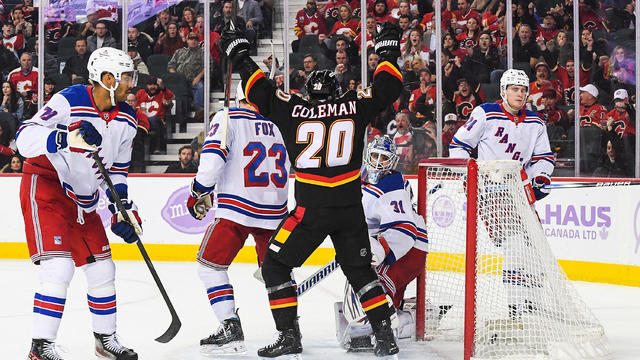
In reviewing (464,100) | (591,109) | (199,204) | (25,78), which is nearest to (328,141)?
(199,204)

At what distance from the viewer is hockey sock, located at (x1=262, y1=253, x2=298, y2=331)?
316 cm

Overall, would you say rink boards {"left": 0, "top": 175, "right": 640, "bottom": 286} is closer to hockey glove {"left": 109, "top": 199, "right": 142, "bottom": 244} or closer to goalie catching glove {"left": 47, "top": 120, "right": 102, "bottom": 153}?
hockey glove {"left": 109, "top": 199, "right": 142, "bottom": 244}

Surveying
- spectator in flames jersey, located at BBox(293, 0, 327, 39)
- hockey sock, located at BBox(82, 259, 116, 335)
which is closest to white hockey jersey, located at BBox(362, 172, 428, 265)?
hockey sock, located at BBox(82, 259, 116, 335)

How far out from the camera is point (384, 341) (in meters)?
3.15

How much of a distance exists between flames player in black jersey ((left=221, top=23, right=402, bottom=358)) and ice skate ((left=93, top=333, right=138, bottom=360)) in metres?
0.55

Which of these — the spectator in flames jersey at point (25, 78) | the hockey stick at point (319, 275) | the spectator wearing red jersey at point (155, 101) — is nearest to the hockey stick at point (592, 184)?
the hockey stick at point (319, 275)

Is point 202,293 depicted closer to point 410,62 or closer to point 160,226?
point 160,226

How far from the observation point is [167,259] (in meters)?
7.16

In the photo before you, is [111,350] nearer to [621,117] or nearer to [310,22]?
[310,22]

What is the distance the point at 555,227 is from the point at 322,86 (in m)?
3.62

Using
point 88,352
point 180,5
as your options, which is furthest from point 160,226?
point 88,352

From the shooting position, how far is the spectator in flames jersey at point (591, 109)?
752cm

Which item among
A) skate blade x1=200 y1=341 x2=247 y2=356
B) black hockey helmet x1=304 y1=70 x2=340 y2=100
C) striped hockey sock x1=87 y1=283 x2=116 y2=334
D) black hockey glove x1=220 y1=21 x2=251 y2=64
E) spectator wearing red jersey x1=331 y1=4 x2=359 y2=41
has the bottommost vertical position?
skate blade x1=200 y1=341 x2=247 y2=356

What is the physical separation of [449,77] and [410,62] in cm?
43
